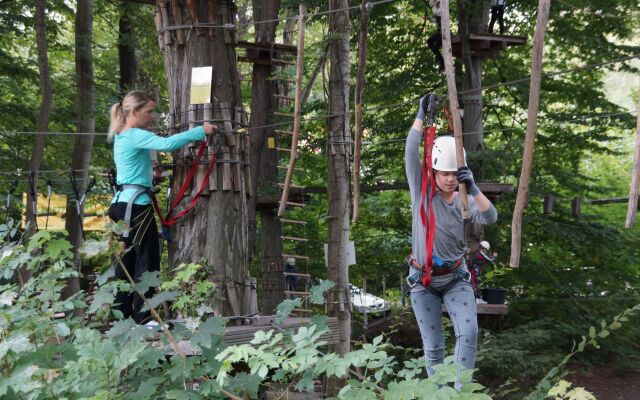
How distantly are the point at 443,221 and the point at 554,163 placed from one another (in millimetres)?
9910

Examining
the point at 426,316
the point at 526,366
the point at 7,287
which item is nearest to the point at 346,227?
the point at 526,366

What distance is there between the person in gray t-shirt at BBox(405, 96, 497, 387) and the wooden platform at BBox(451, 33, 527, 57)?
714 centimetres

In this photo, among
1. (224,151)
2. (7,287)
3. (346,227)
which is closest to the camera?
(7,287)

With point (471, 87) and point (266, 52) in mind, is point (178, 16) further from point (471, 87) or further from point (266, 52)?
point (266, 52)

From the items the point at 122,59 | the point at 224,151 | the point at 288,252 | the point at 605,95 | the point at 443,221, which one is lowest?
the point at 288,252

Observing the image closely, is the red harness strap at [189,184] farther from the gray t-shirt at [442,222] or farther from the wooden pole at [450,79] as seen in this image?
the wooden pole at [450,79]

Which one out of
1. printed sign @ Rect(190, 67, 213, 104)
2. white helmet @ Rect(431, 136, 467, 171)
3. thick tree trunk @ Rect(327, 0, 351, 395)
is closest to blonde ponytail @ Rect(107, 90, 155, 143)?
printed sign @ Rect(190, 67, 213, 104)

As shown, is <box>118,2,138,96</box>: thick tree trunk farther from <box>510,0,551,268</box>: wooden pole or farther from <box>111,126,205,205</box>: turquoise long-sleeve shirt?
<box>510,0,551,268</box>: wooden pole

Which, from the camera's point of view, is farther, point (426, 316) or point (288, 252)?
point (288, 252)

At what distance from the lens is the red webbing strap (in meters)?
3.85

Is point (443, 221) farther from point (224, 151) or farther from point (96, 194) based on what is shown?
point (96, 194)

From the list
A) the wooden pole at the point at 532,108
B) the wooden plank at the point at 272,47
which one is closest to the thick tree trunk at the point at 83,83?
the wooden plank at the point at 272,47

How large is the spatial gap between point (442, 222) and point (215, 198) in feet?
5.52

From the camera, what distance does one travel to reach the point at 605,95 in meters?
13.1
